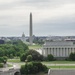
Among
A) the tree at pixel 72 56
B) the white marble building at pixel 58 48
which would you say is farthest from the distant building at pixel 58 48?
the tree at pixel 72 56

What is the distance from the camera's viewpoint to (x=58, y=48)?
10856 cm

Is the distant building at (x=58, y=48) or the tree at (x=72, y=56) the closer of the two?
the tree at (x=72, y=56)

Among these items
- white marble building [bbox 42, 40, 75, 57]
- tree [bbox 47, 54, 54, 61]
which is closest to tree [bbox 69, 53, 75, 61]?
tree [bbox 47, 54, 54, 61]

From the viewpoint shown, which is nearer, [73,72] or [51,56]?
[73,72]

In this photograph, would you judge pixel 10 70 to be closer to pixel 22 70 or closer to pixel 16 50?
pixel 22 70

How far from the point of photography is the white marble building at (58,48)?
107m

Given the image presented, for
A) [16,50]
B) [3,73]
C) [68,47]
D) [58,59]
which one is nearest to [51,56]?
[58,59]

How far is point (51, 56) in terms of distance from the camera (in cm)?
10075

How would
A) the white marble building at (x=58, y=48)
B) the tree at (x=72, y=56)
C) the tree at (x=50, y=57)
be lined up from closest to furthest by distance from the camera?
the tree at (x=72, y=56)
the tree at (x=50, y=57)
the white marble building at (x=58, y=48)

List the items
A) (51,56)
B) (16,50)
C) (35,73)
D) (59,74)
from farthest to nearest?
(16,50) < (51,56) < (35,73) < (59,74)

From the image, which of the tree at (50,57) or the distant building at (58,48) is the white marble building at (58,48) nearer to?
the distant building at (58,48)

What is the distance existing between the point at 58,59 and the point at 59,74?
39.3m

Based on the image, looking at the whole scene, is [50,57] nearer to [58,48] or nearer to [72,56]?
[72,56]

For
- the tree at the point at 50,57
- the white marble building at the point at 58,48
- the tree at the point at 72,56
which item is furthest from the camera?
the white marble building at the point at 58,48
